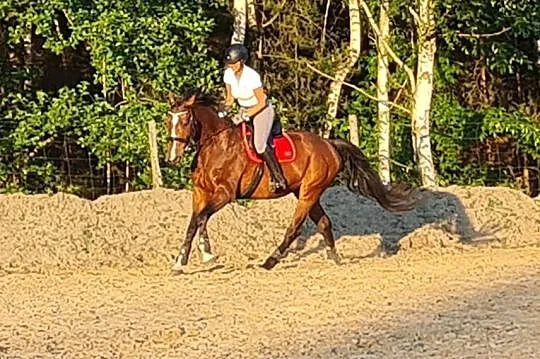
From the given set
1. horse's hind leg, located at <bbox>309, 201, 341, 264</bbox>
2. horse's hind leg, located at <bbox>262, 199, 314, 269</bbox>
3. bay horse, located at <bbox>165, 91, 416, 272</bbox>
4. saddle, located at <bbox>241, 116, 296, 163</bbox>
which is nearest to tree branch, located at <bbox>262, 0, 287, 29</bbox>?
bay horse, located at <bbox>165, 91, 416, 272</bbox>

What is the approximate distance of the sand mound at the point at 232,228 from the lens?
1482cm

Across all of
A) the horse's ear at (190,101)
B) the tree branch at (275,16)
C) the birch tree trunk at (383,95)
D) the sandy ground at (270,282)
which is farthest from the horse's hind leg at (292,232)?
the tree branch at (275,16)

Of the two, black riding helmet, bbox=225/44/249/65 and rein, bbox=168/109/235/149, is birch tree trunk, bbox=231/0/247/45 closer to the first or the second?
rein, bbox=168/109/235/149

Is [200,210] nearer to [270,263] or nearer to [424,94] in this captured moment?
[270,263]

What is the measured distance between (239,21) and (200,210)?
9151mm

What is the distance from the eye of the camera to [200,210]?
→ 42.8ft

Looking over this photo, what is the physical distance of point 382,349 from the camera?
877 cm

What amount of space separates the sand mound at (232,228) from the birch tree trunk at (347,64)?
16.6 ft

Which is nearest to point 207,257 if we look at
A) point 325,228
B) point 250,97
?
point 325,228

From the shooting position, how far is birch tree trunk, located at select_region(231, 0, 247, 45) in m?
21.5

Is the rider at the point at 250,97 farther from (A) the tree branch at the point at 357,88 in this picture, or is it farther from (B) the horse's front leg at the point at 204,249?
(A) the tree branch at the point at 357,88

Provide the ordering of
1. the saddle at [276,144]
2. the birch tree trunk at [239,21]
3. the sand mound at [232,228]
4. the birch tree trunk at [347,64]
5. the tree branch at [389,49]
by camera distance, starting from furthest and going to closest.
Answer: the birch tree trunk at [347,64] → the birch tree trunk at [239,21] → the tree branch at [389,49] → the sand mound at [232,228] → the saddle at [276,144]

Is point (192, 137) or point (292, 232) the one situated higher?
point (192, 137)

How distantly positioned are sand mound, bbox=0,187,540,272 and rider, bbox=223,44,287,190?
5.94 ft
